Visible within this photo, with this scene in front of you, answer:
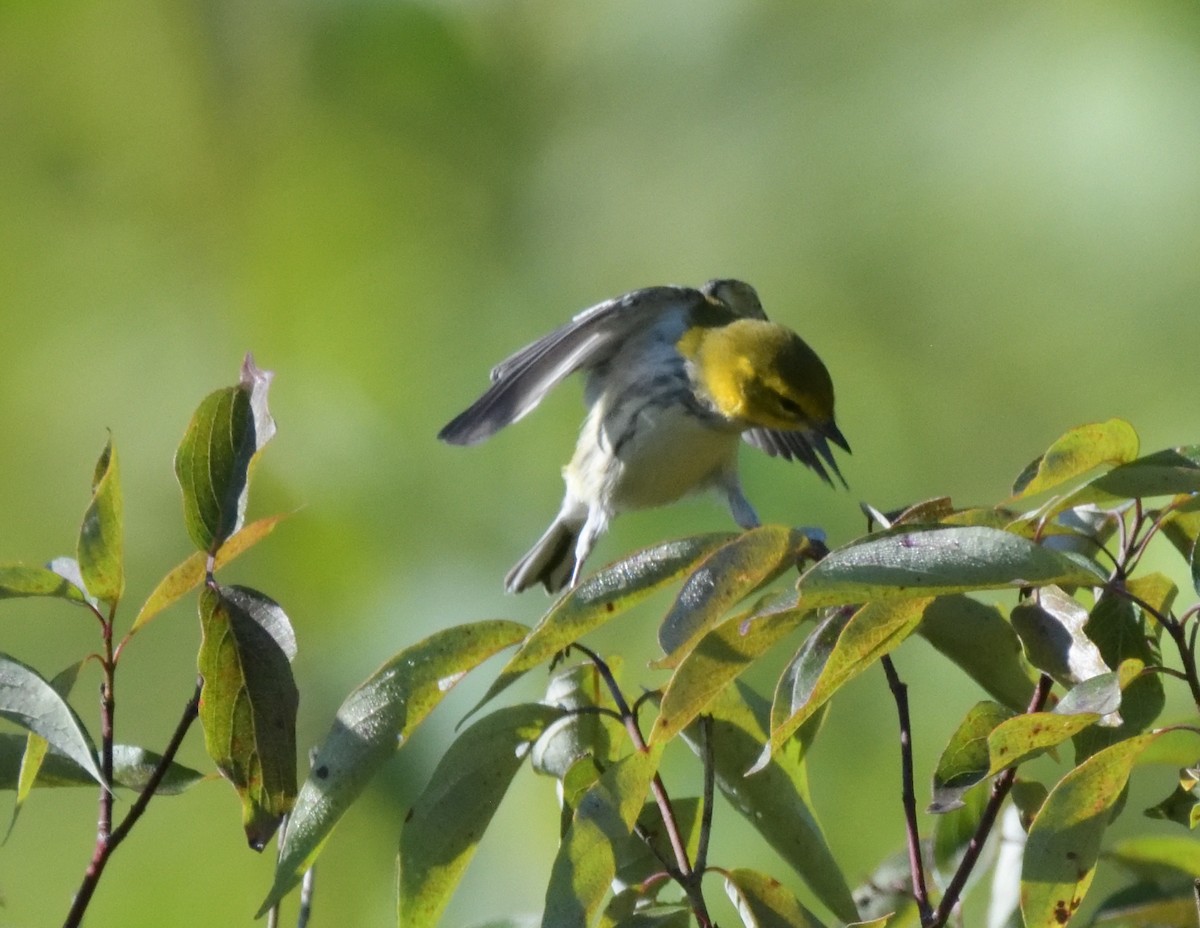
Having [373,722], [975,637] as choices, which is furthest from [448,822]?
[975,637]

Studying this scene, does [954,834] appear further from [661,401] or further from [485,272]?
[485,272]

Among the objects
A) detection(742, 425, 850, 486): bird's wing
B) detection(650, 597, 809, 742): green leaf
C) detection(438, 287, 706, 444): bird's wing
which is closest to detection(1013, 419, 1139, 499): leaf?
detection(650, 597, 809, 742): green leaf

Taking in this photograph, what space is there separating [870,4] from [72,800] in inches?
89.1

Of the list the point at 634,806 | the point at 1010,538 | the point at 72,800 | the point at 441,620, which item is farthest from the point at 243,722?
the point at 72,800

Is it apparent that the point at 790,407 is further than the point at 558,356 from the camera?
No

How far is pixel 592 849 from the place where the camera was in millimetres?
616

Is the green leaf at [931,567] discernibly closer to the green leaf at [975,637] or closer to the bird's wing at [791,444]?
the green leaf at [975,637]

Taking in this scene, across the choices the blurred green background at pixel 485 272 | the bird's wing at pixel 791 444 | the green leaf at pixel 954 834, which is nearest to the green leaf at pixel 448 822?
the green leaf at pixel 954 834

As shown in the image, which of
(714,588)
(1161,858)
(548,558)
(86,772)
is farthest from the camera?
(548,558)

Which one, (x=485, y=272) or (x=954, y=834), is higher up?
(x=485, y=272)

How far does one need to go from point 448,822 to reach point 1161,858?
0.50 meters

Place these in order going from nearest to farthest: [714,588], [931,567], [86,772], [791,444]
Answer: [931,567]
[714,588]
[86,772]
[791,444]

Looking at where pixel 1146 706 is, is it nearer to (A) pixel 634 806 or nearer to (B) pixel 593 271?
(A) pixel 634 806

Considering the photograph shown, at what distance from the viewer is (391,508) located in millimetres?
2551
